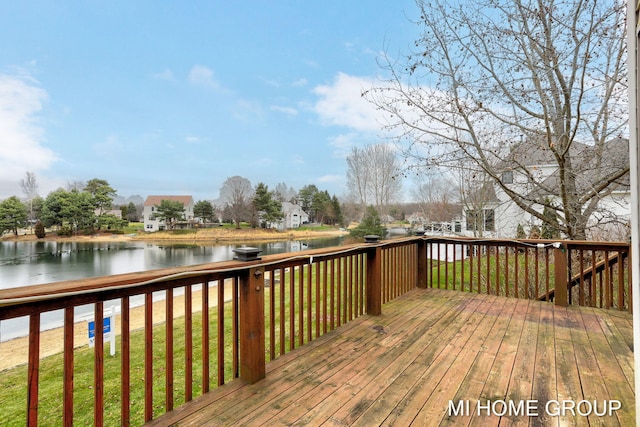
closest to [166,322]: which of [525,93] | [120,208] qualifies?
[525,93]

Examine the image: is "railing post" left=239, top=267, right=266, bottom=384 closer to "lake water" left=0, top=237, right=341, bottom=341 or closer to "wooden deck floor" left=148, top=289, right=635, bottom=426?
"wooden deck floor" left=148, top=289, right=635, bottom=426

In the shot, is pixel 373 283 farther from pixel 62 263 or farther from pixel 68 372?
pixel 62 263

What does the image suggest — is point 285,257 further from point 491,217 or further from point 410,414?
point 491,217

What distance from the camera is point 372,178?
23422 millimetres

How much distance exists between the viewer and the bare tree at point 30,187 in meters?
23.3

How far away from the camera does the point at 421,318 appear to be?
3.02 meters

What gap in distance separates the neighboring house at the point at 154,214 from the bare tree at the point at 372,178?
20026 millimetres

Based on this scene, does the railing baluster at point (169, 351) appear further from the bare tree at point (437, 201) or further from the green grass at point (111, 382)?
the bare tree at point (437, 201)

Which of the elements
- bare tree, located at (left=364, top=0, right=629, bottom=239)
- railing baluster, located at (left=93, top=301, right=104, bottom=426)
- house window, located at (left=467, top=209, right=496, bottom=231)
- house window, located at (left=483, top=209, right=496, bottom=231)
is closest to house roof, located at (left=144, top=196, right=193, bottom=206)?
house window, located at (left=467, top=209, right=496, bottom=231)

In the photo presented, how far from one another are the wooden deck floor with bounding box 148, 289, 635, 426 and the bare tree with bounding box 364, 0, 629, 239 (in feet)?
6.98

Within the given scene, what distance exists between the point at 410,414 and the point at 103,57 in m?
24.2

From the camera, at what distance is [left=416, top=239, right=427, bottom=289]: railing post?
13.9 feet

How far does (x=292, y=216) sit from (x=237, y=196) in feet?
26.1

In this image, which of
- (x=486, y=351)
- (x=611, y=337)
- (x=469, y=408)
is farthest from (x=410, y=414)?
(x=611, y=337)
